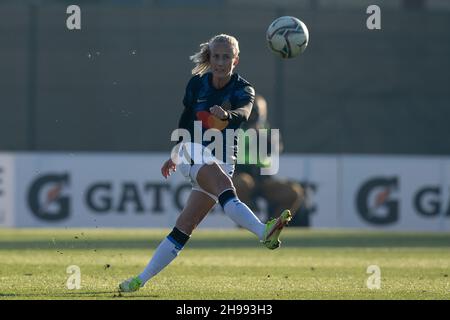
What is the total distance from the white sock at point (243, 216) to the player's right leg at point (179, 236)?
0.92 feet

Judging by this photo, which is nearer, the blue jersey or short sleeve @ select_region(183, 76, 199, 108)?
the blue jersey

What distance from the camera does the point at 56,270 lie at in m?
11.3

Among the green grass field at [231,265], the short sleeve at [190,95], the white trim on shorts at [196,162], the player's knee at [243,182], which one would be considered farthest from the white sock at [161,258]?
the player's knee at [243,182]

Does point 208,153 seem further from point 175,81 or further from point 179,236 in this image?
point 175,81

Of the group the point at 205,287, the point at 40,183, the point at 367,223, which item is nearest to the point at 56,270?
the point at 205,287

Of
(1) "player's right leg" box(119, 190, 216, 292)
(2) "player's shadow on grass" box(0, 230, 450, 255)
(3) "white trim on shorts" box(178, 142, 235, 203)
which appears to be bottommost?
(2) "player's shadow on grass" box(0, 230, 450, 255)

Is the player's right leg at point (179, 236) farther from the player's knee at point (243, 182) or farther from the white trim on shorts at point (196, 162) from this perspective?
the player's knee at point (243, 182)

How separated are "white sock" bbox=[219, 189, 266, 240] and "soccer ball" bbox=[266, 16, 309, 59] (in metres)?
1.55

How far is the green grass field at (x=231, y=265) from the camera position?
9.28 metres

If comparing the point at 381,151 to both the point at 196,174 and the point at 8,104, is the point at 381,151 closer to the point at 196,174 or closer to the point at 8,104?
the point at 8,104

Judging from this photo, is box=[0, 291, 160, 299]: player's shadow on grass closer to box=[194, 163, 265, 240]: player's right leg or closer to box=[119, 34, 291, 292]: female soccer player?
box=[119, 34, 291, 292]: female soccer player

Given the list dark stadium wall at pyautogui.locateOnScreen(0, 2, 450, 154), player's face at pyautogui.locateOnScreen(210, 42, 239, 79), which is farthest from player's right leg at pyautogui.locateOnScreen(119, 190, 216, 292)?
dark stadium wall at pyautogui.locateOnScreen(0, 2, 450, 154)

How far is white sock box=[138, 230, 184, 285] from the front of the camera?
9172mm

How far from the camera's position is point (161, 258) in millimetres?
9180
